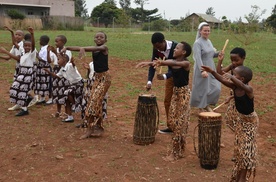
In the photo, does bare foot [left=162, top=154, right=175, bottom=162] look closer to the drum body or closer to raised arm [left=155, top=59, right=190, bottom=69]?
the drum body

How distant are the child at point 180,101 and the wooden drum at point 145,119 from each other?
56 cm

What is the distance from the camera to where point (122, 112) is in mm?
7242

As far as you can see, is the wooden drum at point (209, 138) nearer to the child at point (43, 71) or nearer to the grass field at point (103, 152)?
the grass field at point (103, 152)

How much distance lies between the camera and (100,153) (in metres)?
4.98

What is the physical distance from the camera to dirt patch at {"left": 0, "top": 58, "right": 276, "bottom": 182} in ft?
14.1

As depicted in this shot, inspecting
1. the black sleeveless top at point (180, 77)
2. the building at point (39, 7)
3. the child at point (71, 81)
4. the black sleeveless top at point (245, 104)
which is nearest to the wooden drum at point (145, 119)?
the black sleeveless top at point (180, 77)

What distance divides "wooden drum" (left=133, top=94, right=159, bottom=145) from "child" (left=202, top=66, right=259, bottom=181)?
1627mm

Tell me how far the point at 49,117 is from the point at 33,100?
3.47 feet

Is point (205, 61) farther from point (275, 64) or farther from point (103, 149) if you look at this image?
point (275, 64)

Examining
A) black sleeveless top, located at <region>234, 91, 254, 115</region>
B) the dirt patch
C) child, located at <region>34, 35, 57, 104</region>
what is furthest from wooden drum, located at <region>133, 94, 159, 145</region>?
child, located at <region>34, 35, 57, 104</region>

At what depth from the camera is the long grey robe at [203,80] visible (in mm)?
6457

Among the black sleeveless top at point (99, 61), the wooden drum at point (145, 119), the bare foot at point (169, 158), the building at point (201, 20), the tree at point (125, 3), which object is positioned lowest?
the bare foot at point (169, 158)

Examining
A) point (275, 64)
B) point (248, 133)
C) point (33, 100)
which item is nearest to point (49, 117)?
point (33, 100)

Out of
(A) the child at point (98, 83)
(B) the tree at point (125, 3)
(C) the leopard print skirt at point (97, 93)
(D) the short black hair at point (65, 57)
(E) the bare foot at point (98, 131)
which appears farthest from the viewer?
(B) the tree at point (125, 3)
